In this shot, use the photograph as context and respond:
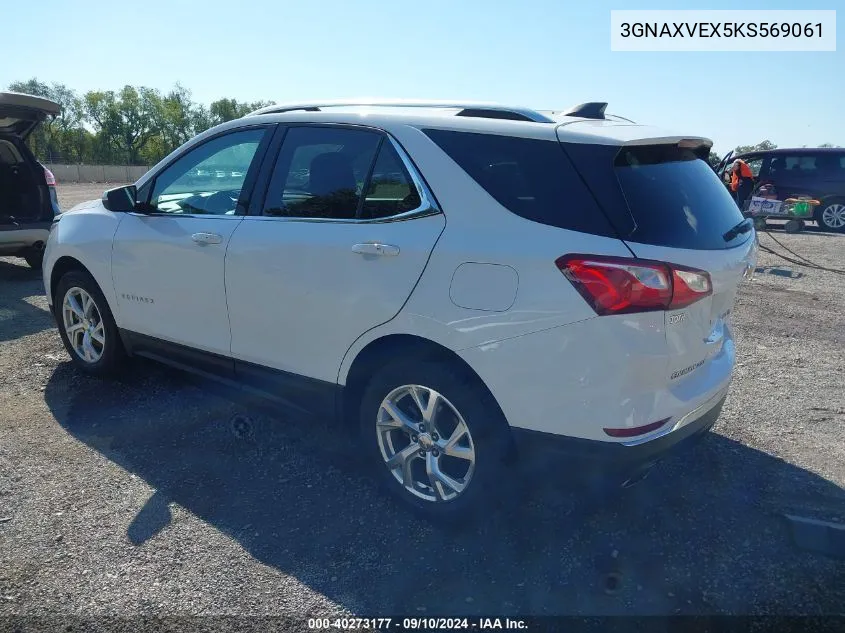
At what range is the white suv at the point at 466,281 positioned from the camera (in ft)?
8.42

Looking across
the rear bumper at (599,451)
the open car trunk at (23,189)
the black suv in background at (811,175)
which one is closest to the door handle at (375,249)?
the rear bumper at (599,451)

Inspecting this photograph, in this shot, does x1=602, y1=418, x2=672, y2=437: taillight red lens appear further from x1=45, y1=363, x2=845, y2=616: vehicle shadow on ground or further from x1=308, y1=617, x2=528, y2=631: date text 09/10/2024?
x1=308, y1=617, x2=528, y2=631: date text 09/10/2024

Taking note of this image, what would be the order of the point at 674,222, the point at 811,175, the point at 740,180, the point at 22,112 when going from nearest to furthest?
the point at 674,222, the point at 22,112, the point at 740,180, the point at 811,175

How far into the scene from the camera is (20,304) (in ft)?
23.6

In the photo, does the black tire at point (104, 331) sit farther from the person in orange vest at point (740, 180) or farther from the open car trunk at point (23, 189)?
the person in orange vest at point (740, 180)

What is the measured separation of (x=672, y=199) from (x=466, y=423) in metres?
1.27

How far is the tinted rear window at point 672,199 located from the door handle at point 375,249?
3.28 feet

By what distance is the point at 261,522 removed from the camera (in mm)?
3184

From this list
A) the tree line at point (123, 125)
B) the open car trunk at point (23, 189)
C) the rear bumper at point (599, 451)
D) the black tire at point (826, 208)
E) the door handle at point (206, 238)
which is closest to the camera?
the rear bumper at point (599, 451)

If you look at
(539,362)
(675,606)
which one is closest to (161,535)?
(539,362)

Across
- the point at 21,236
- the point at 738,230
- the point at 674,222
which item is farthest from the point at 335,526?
the point at 21,236

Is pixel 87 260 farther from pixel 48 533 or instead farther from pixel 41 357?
pixel 48 533

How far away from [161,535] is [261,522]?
1.46 feet

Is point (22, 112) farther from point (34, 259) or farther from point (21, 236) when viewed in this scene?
point (34, 259)
